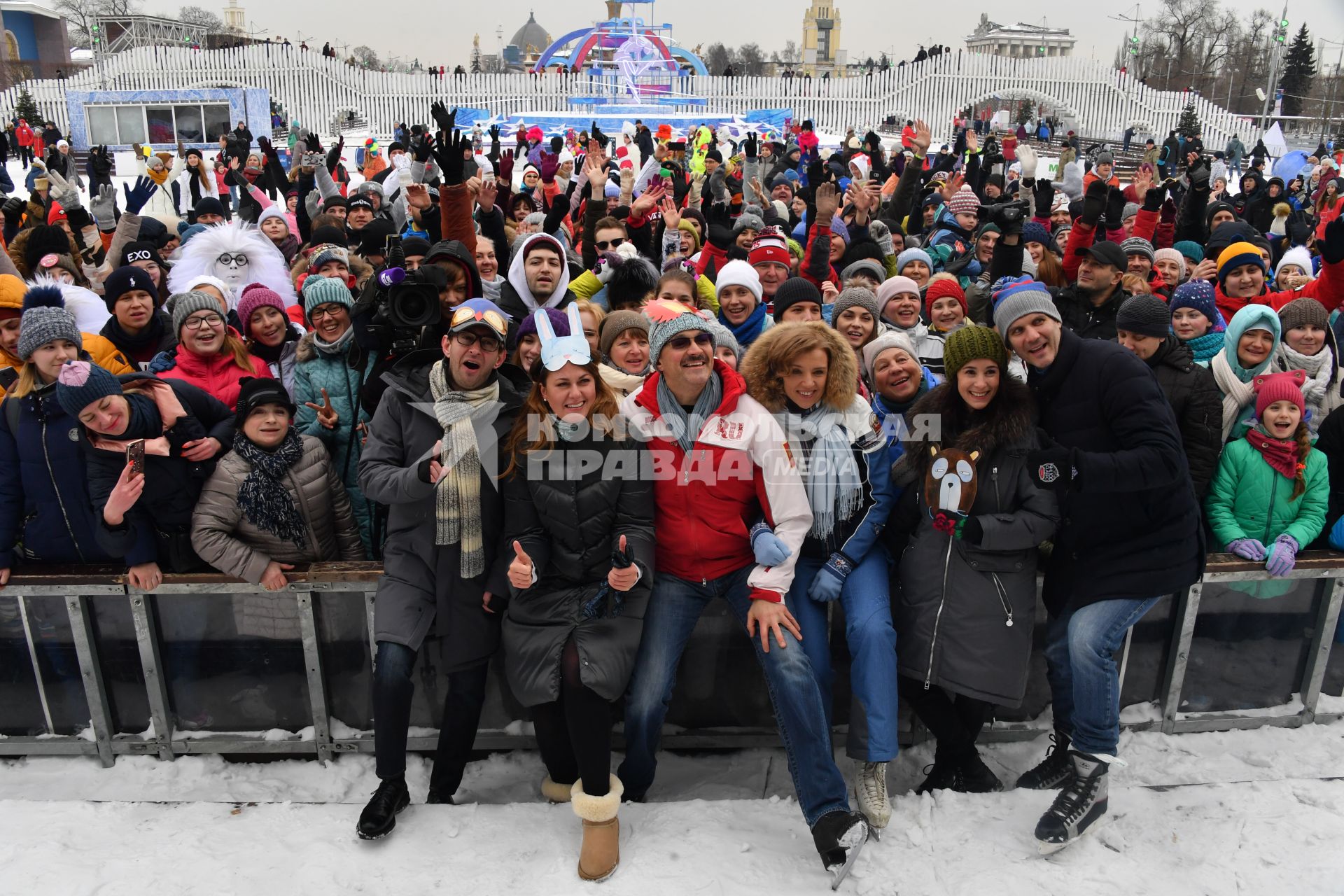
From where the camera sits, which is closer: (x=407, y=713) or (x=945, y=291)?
(x=407, y=713)

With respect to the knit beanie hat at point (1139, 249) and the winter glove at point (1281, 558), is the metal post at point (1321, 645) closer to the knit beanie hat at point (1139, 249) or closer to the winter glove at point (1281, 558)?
the winter glove at point (1281, 558)

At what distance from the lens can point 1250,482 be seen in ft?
12.2

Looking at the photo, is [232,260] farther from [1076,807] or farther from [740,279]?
[1076,807]

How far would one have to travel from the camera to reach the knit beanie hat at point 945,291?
490cm

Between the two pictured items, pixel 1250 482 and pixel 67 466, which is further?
pixel 1250 482

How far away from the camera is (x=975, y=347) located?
316cm

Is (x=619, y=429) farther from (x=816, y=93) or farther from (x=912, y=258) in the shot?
(x=816, y=93)

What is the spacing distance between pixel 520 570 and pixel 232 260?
3474 mm

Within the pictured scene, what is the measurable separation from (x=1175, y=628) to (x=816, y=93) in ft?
153

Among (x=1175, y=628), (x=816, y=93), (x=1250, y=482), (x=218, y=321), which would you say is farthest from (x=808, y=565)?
(x=816, y=93)

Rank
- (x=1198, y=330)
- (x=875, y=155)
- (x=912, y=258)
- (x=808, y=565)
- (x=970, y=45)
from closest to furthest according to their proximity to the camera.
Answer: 1. (x=808, y=565)
2. (x=1198, y=330)
3. (x=912, y=258)
4. (x=875, y=155)
5. (x=970, y=45)

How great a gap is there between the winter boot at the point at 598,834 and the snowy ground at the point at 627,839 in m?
0.05

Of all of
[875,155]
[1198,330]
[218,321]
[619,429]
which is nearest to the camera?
[619,429]

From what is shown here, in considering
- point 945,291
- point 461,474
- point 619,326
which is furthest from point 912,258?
point 461,474
